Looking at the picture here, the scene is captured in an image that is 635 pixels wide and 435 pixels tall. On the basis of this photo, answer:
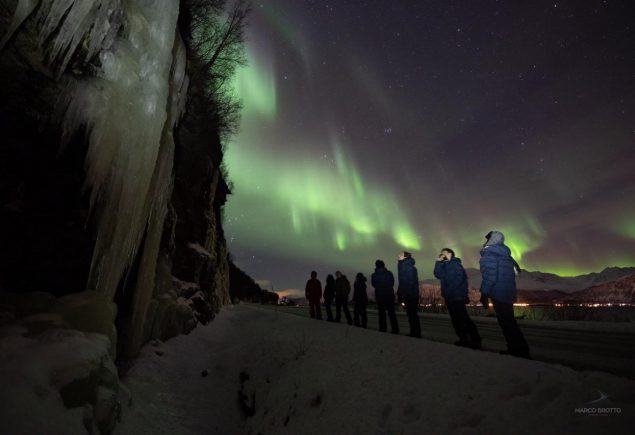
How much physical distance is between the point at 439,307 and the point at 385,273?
19.9m

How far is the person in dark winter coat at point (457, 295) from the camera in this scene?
6480 mm

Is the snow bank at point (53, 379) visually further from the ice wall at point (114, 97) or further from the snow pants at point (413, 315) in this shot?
the snow pants at point (413, 315)

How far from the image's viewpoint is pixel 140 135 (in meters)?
6.04

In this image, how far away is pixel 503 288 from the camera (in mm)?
5195

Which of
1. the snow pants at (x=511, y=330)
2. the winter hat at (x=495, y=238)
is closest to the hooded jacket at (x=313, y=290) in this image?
the winter hat at (x=495, y=238)

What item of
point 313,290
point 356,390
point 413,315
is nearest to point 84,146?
point 356,390

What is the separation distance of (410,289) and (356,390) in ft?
12.0

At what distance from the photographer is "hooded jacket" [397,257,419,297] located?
27.3ft

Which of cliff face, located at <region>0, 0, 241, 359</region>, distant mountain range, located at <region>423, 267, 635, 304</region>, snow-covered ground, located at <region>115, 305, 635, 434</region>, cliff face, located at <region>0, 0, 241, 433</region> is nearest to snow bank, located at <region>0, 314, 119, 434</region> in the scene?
cliff face, located at <region>0, 0, 241, 433</region>

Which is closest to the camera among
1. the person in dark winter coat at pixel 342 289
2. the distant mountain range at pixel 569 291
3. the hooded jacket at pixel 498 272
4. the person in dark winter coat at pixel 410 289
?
the hooded jacket at pixel 498 272

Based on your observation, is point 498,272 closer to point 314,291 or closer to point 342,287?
point 342,287

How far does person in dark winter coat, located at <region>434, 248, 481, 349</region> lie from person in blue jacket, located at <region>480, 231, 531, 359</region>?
44.9 inches

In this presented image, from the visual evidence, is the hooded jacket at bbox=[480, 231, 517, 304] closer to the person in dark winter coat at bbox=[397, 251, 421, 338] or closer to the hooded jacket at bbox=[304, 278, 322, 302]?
the person in dark winter coat at bbox=[397, 251, 421, 338]

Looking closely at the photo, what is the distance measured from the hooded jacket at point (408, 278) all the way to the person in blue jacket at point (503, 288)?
9.65 ft
